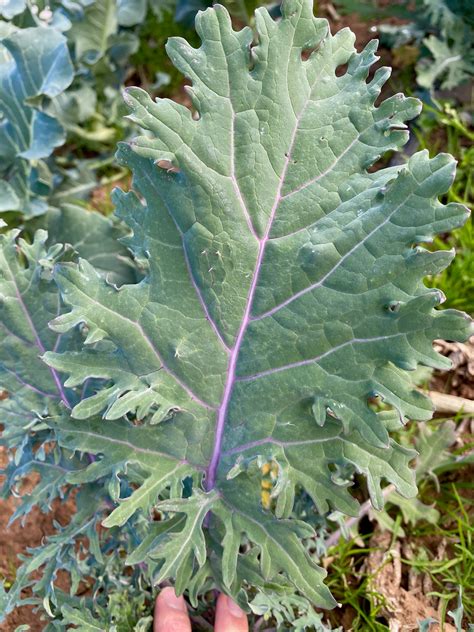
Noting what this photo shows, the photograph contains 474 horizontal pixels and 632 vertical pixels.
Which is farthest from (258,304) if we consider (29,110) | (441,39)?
(441,39)

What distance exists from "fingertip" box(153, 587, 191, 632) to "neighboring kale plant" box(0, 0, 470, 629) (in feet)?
0.53

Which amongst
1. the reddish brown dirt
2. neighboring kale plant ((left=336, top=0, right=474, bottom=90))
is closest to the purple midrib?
the reddish brown dirt

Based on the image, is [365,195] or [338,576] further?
[338,576]

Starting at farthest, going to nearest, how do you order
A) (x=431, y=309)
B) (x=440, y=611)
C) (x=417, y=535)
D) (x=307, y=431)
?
(x=417, y=535) < (x=440, y=611) < (x=307, y=431) < (x=431, y=309)

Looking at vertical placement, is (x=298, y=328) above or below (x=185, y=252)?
below

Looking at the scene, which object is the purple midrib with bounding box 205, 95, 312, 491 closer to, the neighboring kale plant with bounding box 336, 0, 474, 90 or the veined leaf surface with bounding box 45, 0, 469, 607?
the veined leaf surface with bounding box 45, 0, 469, 607

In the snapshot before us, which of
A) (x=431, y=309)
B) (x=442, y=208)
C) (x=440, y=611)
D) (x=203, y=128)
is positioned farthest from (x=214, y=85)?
(x=440, y=611)

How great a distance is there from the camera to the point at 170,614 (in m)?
1.60

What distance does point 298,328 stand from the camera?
4.57 feet

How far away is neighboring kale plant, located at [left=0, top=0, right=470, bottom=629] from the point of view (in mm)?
1317

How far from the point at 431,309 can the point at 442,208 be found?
7.4 inches

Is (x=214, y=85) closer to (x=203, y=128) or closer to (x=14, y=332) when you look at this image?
(x=203, y=128)

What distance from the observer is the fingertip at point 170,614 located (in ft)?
5.16

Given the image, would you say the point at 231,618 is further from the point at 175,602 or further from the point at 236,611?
the point at 175,602
